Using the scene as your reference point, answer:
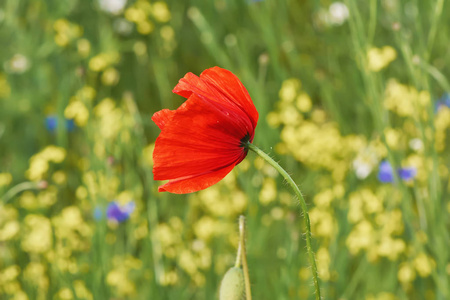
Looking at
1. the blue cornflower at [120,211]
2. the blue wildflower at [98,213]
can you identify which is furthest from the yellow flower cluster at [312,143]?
the blue wildflower at [98,213]

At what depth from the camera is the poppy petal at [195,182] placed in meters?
0.80

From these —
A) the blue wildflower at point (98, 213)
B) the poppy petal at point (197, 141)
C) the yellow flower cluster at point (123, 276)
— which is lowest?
the yellow flower cluster at point (123, 276)

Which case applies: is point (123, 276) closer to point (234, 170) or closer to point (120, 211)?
point (120, 211)

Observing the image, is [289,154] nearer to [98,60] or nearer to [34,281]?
[98,60]

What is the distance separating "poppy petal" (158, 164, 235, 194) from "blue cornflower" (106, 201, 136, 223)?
1.21 meters

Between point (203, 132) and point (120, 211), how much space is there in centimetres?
131

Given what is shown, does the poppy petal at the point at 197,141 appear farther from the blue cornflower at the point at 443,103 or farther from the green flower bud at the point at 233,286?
the blue cornflower at the point at 443,103

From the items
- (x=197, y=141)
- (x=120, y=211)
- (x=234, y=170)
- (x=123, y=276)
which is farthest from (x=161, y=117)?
(x=120, y=211)

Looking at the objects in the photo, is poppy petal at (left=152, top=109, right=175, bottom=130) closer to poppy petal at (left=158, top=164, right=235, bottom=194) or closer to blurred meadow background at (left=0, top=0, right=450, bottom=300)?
poppy petal at (left=158, top=164, right=235, bottom=194)

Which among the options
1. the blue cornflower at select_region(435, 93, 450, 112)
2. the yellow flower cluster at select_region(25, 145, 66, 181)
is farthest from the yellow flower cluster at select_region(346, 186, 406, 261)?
the yellow flower cluster at select_region(25, 145, 66, 181)

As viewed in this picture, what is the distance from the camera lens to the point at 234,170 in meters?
1.70

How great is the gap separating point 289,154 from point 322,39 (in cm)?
80

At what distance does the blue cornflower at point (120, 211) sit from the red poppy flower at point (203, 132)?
123cm

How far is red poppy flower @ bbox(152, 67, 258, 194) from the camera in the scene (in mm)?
746
